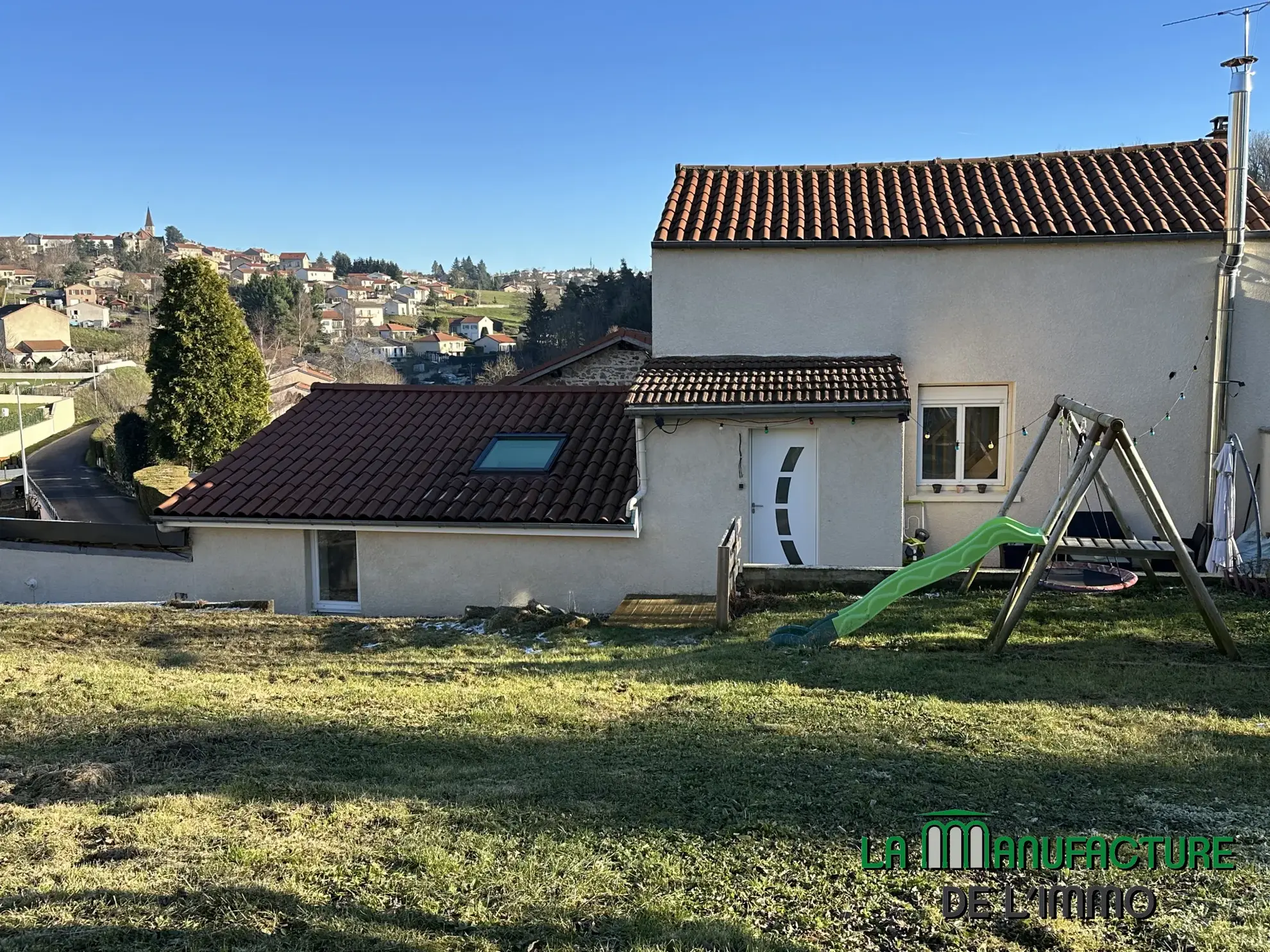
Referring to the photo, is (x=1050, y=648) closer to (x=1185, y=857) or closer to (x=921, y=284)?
(x=1185, y=857)

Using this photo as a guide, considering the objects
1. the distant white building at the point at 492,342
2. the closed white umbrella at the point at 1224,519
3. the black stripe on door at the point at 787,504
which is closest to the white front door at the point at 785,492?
the black stripe on door at the point at 787,504

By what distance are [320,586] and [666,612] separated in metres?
6.36

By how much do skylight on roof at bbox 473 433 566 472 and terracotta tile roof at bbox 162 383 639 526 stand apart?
5.6 inches

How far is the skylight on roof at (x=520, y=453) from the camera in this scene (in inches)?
637

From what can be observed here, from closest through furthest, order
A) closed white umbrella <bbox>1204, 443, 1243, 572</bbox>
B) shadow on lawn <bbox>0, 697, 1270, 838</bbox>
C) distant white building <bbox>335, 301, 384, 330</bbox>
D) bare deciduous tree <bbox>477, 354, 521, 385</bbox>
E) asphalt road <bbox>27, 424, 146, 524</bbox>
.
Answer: shadow on lawn <bbox>0, 697, 1270, 838</bbox> < closed white umbrella <bbox>1204, 443, 1243, 572</bbox> < asphalt road <bbox>27, 424, 146, 524</bbox> < bare deciduous tree <bbox>477, 354, 521, 385</bbox> < distant white building <bbox>335, 301, 384, 330</bbox>

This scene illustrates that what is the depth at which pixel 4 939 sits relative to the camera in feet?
13.5

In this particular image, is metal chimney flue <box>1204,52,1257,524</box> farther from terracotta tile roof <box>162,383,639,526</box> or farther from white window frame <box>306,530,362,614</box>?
white window frame <box>306,530,362,614</box>

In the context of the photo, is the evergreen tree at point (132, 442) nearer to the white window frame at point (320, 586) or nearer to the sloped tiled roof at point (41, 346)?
the white window frame at point (320, 586)

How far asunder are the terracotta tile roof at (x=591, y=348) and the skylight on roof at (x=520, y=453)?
28.2ft

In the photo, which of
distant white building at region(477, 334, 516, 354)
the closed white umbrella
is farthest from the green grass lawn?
distant white building at region(477, 334, 516, 354)

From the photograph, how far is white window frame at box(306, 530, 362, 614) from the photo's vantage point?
1568 centimetres

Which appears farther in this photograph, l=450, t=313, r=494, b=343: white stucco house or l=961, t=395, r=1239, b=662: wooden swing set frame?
l=450, t=313, r=494, b=343: white stucco house

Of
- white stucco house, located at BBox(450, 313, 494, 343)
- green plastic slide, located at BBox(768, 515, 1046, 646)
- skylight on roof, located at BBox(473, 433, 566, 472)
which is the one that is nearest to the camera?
green plastic slide, located at BBox(768, 515, 1046, 646)

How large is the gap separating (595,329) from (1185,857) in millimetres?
64859
